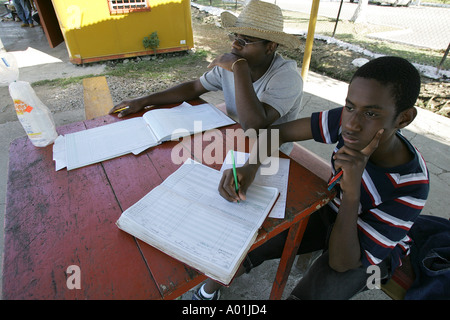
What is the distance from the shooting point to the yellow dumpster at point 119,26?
492 cm

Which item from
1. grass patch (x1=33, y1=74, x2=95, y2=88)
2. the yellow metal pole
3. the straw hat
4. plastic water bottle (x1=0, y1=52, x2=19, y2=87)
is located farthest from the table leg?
grass patch (x1=33, y1=74, x2=95, y2=88)

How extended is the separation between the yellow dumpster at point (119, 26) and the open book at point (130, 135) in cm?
485

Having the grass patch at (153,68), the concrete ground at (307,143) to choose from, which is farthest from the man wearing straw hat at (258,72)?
the grass patch at (153,68)

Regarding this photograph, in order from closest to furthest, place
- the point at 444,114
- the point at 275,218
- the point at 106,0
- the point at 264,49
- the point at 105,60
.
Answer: the point at 275,218
the point at 264,49
the point at 444,114
the point at 106,0
the point at 105,60

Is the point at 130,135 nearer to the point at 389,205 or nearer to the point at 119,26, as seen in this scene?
the point at 389,205

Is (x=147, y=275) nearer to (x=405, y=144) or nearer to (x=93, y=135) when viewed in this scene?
(x=93, y=135)

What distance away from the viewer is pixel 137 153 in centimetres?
118

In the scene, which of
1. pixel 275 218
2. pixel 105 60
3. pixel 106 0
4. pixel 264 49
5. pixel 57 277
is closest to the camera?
pixel 57 277

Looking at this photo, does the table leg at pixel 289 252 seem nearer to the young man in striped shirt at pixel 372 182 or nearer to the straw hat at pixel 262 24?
the young man in striped shirt at pixel 372 182

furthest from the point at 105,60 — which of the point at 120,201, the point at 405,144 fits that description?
the point at 405,144

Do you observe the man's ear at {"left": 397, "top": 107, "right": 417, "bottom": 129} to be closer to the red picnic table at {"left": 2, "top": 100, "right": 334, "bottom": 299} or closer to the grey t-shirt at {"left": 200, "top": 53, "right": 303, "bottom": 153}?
the red picnic table at {"left": 2, "top": 100, "right": 334, "bottom": 299}

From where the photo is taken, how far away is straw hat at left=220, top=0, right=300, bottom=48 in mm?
1405
